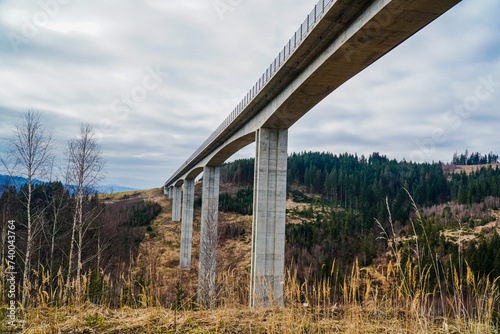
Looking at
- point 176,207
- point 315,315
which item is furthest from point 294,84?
point 176,207

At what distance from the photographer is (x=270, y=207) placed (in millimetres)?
17844

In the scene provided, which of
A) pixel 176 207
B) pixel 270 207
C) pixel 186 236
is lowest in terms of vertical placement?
pixel 186 236

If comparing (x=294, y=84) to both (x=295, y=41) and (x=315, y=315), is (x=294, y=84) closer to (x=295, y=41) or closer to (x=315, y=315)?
(x=295, y=41)

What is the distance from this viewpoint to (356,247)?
43.9 meters

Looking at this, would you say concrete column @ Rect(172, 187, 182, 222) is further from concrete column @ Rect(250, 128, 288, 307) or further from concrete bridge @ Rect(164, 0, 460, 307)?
concrete column @ Rect(250, 128, 288, 307)

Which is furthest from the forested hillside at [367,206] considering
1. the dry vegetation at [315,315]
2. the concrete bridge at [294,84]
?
the dry vegetation at [315,315]

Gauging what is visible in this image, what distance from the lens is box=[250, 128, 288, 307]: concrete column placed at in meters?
17.5

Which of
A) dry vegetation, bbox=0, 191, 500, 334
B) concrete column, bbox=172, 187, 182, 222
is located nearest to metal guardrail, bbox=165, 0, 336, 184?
dry vegetation, bbox=0, 191, 500, 334

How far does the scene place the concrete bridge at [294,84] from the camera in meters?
8.25

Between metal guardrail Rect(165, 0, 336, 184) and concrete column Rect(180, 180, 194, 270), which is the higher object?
metal guardrail Rect(165, 0, 336, 184)

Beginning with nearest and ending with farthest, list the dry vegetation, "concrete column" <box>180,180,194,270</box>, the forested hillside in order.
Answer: the dry vegetation, the forested hillside, "concrete column" <box>180,180,194,270</box>

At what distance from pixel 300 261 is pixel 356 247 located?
1070 cm

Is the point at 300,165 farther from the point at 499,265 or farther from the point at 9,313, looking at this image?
the point at 9,313

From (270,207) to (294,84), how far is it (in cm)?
710
